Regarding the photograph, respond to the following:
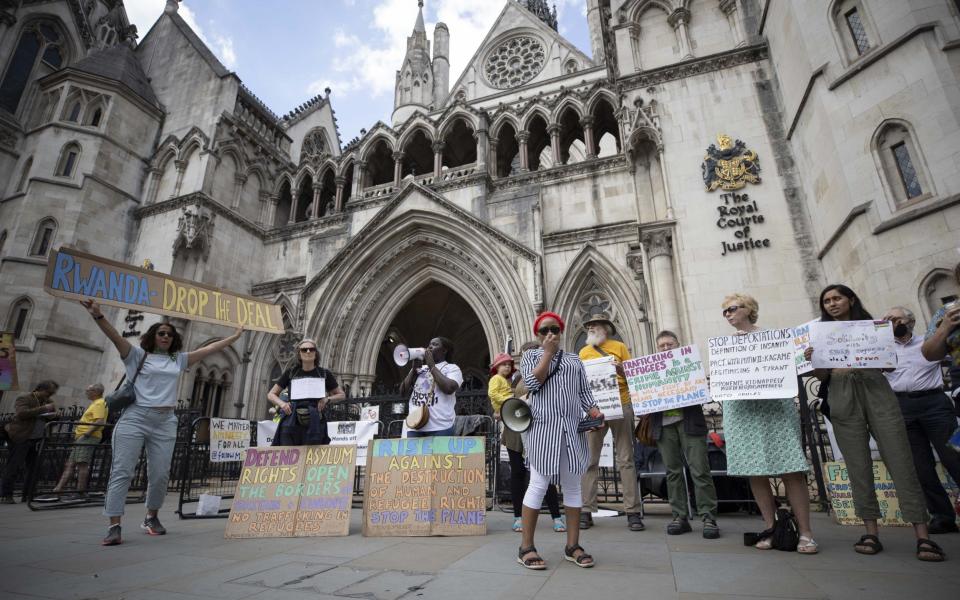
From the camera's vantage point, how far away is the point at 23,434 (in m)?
7.73

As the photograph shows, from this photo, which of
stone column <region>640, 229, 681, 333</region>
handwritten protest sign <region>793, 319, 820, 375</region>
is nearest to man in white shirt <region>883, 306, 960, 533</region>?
handwritten protest sign <region>793, 319, 820, 375</region>

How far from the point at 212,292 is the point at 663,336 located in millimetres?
5380

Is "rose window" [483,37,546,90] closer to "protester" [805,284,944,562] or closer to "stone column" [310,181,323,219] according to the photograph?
"stone column" [310,181,323,219]

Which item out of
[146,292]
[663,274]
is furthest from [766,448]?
[663,274]

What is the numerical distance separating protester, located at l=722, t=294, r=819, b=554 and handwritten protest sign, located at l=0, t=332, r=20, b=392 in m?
8.61

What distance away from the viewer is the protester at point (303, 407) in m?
5.20

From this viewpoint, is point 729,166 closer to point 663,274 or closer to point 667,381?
point 663,274

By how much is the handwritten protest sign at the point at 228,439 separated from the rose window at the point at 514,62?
86.4 feet

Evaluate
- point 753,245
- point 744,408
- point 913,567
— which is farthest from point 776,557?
point 753,245

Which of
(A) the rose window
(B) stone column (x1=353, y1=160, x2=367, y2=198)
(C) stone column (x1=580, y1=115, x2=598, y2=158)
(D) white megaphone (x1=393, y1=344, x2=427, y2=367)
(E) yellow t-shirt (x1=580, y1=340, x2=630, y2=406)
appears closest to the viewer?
(D) white megaphone (x1=393, y1=344, x2=427, y2=367)

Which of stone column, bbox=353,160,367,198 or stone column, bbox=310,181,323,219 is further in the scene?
stone column, bbox=310,181,323,219

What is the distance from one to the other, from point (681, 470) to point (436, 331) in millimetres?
16805

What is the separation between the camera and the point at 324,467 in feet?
16.5

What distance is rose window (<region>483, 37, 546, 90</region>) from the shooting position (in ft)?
94.0
